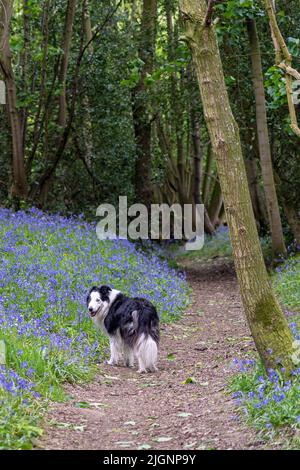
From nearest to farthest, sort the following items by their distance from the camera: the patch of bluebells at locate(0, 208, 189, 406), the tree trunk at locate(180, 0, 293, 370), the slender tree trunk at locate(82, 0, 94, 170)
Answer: the tree trunk at locate(180, 0, 293, 370) → the patch of bluebells at locate(0, 208, 189, 406) → the slender tree trunk at locate(82, 0, 94, 170)

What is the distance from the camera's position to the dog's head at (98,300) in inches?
361

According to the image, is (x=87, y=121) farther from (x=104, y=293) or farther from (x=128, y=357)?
(x=128, y=357)

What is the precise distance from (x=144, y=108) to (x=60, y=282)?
39.2 ft

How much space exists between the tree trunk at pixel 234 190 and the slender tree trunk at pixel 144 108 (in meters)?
14.4

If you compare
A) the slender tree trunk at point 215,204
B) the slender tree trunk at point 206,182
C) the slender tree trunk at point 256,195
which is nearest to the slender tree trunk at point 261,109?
the slender tree trunk at point 256,195

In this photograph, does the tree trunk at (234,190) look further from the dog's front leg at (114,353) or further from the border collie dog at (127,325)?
the dog's front leg at (114,353)

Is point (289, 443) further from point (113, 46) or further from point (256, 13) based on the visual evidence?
point (113, 46)

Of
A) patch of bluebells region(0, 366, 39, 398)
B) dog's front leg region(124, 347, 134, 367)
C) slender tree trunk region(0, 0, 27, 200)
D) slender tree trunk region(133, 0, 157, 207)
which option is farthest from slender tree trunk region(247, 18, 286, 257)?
patch of bluebells region(0, 366, 39, 398)

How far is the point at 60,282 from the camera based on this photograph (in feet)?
36.1

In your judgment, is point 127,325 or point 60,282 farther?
point 60,282

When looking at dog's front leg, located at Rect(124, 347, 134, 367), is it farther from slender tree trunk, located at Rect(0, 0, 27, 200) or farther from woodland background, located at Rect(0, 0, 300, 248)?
slender tree trunk, located at Rect(0, 0, 27, 200)

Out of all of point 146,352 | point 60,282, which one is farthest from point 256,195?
point 146,352

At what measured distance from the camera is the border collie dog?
8.77 m

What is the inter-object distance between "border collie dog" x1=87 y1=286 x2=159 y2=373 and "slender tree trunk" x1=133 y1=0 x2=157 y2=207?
12.6 metres
